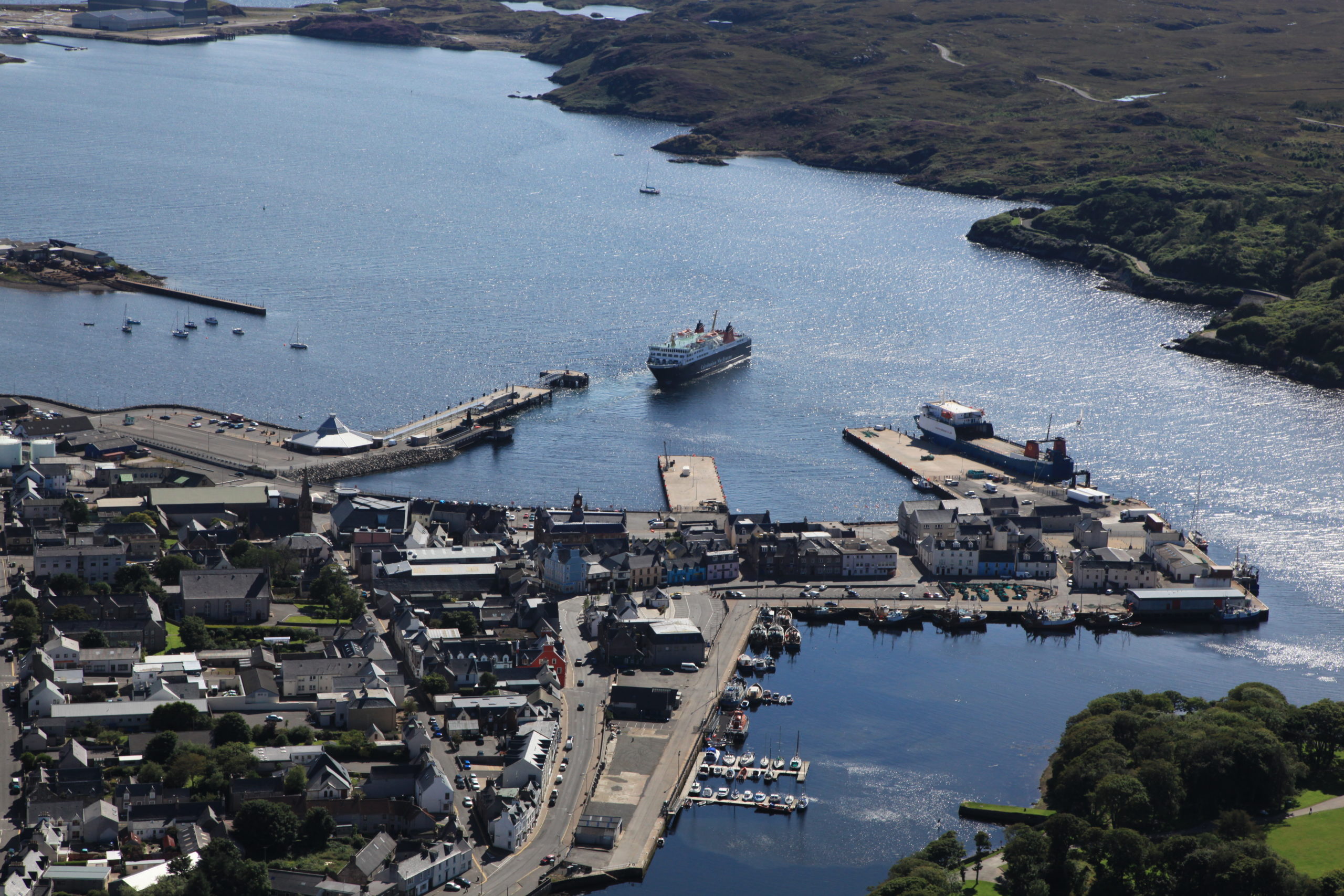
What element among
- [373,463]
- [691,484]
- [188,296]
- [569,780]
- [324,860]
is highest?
[188,296]

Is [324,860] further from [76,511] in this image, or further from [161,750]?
[76,511]

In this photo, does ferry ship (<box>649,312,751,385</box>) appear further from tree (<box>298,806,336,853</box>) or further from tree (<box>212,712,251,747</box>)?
tree (<box>298,806,336,853</box>)

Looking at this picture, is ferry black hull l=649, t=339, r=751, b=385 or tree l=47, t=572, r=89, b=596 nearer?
tree l=47, t=572, r=89, b=596

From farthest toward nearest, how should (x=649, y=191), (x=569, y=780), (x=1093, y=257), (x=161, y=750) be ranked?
(x=649, y=191) → (x=1093, y=257) → (x=569, y=780) → (x=161, y=750)

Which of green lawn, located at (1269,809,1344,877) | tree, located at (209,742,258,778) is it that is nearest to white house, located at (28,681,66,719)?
tree, located at (209,742,258,778)

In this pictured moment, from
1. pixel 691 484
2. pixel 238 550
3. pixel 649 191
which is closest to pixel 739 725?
pixel 238 550

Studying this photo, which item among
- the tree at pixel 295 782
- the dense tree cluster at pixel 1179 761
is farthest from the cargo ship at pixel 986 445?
the tree at pixel 295 782

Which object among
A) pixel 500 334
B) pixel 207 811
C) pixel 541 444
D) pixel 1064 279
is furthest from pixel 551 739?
pixel 1064 279

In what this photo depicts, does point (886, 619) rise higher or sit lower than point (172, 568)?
lower
